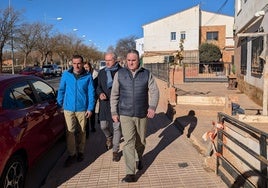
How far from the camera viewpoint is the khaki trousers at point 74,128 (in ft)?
19.1

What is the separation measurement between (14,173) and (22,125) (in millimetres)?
634

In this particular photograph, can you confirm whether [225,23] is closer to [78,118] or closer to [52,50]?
[52,50]

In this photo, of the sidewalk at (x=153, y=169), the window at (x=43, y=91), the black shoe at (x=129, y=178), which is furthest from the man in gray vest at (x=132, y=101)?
the window at (x=43, y=91)

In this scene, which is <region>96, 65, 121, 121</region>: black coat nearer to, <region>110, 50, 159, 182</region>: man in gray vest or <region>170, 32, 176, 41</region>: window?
<region>110, 50, 159, 182</region>: man in gray vest

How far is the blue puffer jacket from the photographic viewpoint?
18.9ft

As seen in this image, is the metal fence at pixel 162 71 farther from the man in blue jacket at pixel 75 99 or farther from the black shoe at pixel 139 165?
the black shoe at pixel 139 165

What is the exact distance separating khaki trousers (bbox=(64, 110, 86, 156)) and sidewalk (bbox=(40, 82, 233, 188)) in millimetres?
330

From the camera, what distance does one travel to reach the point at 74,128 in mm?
5910

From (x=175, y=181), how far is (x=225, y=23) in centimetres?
5463

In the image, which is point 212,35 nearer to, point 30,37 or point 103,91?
point 30,37

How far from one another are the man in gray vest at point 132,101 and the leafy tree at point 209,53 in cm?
4638

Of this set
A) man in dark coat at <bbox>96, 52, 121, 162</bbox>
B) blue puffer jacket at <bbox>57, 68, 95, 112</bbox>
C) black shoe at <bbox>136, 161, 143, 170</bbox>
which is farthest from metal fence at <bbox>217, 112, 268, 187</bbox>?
blue puffer jacket at <bbox>57, 68, 95, 112</bbox>

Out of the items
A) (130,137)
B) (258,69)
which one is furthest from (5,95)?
(258,69)

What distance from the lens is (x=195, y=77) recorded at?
28031 millimetres
